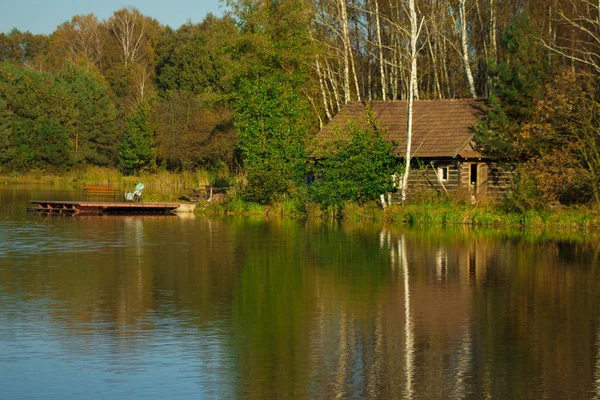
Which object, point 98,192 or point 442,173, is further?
point 98,192

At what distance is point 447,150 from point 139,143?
1791 inches

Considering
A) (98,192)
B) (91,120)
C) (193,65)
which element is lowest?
(98,192)

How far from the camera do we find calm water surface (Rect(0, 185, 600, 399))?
14758mm

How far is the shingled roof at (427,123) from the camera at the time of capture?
48000 millimetres

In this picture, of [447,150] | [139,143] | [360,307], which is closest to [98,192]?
[139,143]

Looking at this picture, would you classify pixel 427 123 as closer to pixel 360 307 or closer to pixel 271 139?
pixel 271 139

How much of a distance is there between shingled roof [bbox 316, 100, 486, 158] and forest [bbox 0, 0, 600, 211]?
4.28 feet

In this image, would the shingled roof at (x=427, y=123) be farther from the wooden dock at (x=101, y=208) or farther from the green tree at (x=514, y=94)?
the wooden dock at (x=101, y=208)

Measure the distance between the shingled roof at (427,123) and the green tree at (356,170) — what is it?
161 cm

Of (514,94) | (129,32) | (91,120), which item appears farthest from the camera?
(129,32)

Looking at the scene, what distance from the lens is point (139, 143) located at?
287 feet

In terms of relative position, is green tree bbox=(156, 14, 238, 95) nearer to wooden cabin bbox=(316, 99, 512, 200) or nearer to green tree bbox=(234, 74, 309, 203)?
Result: green tree bbox=(234, 74, 309, 203)

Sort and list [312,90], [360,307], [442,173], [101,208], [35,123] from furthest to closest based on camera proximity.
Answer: [35,123] < [312,90] < [101,208] < [442,173] < [360,307]

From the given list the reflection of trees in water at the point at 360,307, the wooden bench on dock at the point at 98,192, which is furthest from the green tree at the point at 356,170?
the wooden bench on dock at the point at 98,192
